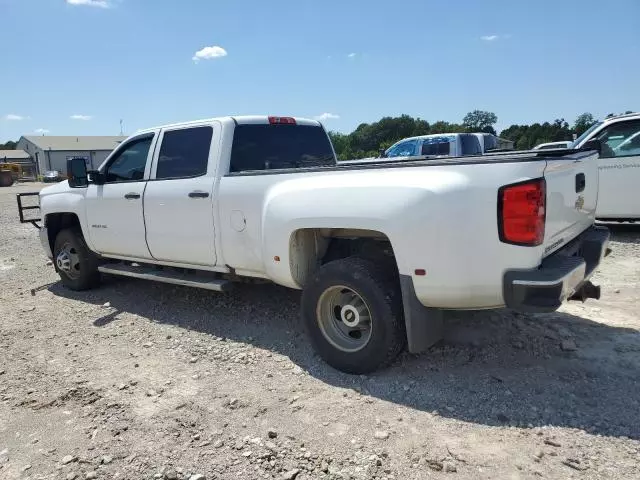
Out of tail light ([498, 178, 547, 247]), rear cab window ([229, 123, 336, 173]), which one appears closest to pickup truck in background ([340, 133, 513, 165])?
rear cab window ([229, 123, 336, 173])

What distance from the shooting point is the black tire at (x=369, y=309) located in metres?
3.62

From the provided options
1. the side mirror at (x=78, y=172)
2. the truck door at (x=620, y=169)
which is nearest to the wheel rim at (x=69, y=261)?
the side mirror at (x=78, y=172)

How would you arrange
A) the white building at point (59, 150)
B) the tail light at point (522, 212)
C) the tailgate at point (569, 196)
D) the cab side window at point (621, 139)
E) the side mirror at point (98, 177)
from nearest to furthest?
the tail light at point (522, 212) < the tailgate at point (569, 196) < the side mirror at point (98, 177) < the cab side window at point (621, 139) < the white building at point (59, 150)

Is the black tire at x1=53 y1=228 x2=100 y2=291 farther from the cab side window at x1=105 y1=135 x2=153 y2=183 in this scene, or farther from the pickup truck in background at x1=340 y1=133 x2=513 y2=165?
the pickup truck in background at x1=340 y1=133 x2=513 y2=165

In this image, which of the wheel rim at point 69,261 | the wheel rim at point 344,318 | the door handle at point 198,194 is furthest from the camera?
the wheel rim at point 69,261

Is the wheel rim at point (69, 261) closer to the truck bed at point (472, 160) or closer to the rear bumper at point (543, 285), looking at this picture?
the truck bed at point (472, 160)

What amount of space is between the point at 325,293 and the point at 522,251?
1.47 meters

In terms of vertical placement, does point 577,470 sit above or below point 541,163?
below

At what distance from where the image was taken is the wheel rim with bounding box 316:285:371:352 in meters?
3.89

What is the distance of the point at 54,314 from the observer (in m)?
5.96

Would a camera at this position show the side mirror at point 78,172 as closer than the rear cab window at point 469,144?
Yes

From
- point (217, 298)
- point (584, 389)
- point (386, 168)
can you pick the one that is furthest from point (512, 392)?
point (217, 298)

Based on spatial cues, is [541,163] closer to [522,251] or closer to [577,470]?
[522,251]

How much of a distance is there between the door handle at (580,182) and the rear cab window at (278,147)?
2702 mm
